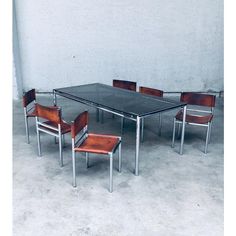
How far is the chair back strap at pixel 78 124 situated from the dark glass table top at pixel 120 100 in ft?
1.39

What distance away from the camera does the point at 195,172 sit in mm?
3164

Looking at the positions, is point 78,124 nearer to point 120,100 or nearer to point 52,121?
point 52,121

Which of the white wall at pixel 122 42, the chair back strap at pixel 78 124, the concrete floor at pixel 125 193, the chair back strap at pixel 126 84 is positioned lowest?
the concrete floor at pixel 125 193

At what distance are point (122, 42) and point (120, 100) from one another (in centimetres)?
277

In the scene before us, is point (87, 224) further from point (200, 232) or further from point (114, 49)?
point (114, 49)

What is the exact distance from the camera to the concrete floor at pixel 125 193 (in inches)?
91.2

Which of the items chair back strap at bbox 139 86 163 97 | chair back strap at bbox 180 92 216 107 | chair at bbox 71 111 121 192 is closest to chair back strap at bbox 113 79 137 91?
chair back strap at bbox 139 86 163 97

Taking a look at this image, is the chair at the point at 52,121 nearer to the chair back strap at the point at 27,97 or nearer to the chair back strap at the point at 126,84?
the chair back strap at the point at 27,97

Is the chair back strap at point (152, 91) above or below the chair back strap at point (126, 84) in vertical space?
below

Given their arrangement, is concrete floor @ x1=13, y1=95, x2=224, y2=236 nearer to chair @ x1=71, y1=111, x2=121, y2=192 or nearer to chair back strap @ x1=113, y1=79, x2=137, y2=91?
chair @ x1=71, y1=111, x2=121, y2=192

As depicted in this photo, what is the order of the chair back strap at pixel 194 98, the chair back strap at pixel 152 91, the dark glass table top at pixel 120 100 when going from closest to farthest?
1. the dark glass table top at pixel 120 100
2. the chair back strap at pixel 194 98
3. the chair back strap at pixel 152 91

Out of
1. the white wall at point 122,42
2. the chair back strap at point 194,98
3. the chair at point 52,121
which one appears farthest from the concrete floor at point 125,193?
the white wall at point 122,42

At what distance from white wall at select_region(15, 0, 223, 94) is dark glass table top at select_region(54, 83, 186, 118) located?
2018 millimetres
